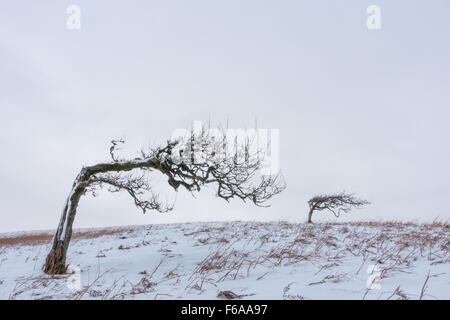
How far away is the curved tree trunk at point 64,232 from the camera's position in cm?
598

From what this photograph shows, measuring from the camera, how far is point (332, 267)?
4250mm

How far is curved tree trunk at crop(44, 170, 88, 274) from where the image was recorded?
19.6 feet

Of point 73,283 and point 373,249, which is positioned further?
point 373,249

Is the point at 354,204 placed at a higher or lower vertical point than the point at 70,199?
lower

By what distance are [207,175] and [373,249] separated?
4271mm

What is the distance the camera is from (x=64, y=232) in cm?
636

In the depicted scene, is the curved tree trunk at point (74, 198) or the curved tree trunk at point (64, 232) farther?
the curved tree trunk at point (74, 198)

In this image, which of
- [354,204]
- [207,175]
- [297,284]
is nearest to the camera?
[297,284]

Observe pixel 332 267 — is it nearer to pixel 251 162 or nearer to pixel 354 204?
pixel 251 162

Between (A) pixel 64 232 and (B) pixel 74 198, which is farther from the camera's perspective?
(B) pixel 74 198

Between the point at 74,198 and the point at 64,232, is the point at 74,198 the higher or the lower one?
the higher one

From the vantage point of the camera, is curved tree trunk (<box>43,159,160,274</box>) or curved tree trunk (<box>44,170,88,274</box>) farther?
curved tree trunk (<box>43,159,160,274</box>)
